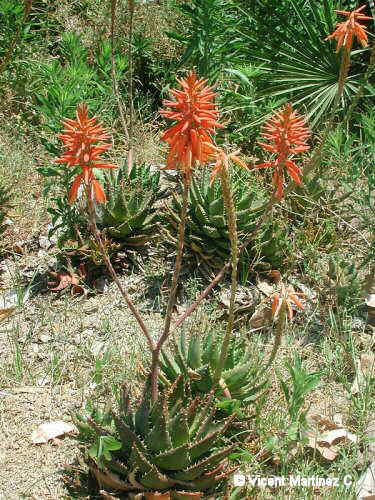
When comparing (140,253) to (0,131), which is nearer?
(140,253)

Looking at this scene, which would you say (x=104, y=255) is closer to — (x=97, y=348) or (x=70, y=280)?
(x=97, y=348)

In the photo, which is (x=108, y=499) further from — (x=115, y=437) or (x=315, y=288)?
A: (x=315, y=288)

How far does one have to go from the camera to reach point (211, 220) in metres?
3.75

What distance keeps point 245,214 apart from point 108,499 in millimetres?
1944

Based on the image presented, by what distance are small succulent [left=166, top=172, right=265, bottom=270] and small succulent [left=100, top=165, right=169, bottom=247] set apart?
0.18m

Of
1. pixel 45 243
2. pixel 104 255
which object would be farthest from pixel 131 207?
pixel 104 255

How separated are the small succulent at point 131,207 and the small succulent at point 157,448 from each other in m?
1.51

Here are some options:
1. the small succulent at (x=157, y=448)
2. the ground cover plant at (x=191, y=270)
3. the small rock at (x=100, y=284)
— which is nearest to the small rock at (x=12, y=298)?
the ground cover plant at (x=191, y=270)

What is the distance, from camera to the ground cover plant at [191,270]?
2455 millimetres

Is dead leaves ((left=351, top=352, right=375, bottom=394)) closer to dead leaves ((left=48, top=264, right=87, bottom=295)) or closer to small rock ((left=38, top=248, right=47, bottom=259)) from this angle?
dead leaves ((left=48, top=264, right=87, bottom=295))

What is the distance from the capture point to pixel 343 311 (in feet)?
11.9

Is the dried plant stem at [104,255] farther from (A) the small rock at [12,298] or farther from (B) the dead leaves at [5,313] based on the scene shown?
(A) the small rock at [12,298]

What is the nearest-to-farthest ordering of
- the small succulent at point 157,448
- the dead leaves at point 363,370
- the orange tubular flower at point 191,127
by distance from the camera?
the orange tubular flower at point 191,127, the small succulent at point 157,448, the dead leaves at point 363,370

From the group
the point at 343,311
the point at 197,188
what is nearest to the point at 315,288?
the point at 343,311
